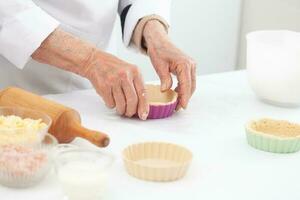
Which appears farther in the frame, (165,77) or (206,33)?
(206,33)

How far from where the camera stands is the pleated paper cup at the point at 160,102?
114 centimetres

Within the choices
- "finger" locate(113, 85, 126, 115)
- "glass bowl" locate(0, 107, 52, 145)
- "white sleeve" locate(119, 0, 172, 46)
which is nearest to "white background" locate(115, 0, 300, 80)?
"white sleeve" locate(119, 0, 172, 46)

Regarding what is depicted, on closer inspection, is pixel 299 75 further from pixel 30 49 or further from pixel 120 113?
pixel 30 49

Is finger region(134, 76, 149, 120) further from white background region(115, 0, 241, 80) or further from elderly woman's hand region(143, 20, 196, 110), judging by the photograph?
white background region(115, 0, 241, 80)

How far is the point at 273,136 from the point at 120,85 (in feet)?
1.04

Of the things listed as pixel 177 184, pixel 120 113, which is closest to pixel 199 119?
pixel 120 113

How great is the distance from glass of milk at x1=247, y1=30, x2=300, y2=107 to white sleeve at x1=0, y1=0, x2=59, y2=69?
45cm

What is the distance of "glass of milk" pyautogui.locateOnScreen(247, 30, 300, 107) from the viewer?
122 cm

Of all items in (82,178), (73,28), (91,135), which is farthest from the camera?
(73,28)

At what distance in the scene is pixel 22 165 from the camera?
0.80 m

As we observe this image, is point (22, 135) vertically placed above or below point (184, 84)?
above

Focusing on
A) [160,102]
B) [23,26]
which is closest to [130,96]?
[160,102]

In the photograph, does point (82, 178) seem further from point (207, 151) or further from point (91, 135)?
point (207, 151)

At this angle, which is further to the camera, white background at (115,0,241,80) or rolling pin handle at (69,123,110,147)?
white background at (115,0,241,80)
